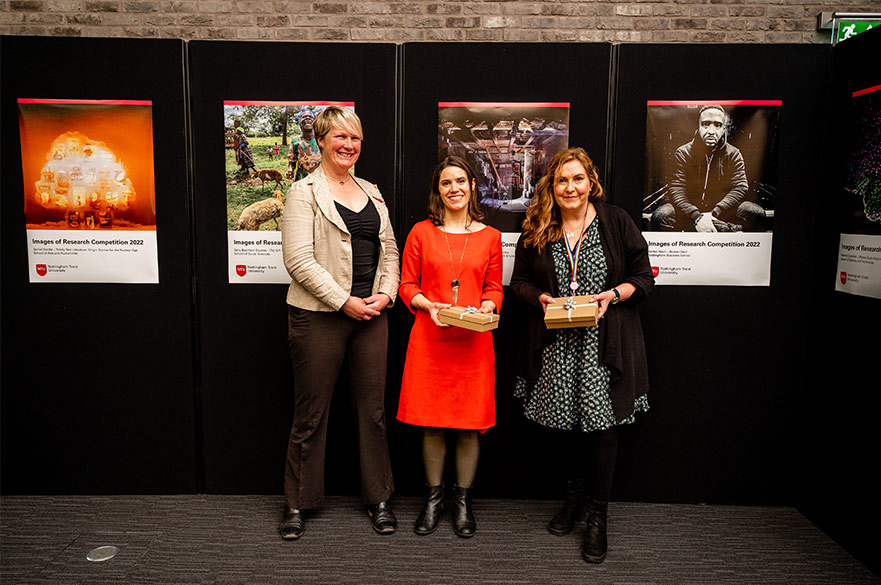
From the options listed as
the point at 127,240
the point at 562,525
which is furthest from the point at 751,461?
the point at 127,240

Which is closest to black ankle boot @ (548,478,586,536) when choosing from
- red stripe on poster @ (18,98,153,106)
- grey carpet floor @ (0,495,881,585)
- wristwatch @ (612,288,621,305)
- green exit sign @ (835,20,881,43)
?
grey carpet floor @ (0,495,881,585)

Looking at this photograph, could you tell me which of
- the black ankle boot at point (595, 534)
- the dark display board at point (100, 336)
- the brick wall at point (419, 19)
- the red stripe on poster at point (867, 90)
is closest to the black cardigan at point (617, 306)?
the black ankle boot at point (595, 534)

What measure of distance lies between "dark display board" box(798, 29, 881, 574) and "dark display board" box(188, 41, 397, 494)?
2.23 meters

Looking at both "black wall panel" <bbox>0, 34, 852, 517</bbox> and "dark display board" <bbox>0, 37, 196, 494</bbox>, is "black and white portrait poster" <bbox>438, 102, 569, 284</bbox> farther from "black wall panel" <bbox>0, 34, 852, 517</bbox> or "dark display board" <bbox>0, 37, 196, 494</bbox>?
"dark display board" <bbox>0, 37, 196, 494</bbox>

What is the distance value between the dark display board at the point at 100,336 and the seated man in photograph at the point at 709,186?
8.48 feet

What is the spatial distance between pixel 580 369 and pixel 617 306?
328 mm

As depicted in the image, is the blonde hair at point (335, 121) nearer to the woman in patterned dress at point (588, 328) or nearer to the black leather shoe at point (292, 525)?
the woman in patterned dress at point (588, 328)

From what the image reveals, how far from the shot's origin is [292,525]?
2588 millimetres

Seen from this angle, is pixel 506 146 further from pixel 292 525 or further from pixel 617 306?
pixel 292 525

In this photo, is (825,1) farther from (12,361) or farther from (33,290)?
(12,361)

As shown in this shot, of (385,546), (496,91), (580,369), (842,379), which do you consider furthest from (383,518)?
(842,379)

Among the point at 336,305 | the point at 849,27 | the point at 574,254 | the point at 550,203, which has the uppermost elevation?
the point at 849,27

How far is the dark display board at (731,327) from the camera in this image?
271 cm

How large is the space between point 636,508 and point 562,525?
1.71ft
